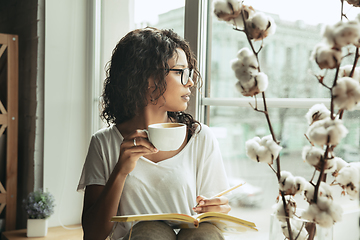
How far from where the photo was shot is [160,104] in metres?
1.32

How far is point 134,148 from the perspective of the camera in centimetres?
108

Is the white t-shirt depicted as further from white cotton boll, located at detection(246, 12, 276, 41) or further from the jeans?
white cotton boll, located at detection(246, 12, 276, 41)

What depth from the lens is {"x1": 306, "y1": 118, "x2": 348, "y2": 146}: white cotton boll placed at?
0.53m

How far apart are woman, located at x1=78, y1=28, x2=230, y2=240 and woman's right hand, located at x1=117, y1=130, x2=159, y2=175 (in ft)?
0.27

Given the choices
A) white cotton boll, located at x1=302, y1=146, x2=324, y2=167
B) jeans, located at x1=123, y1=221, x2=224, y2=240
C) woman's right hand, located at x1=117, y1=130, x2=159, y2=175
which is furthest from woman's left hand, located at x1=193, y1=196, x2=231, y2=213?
white cotton boll, located at x1=302, y1=146, x2=324, y2=167

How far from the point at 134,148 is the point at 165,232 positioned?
0.87 feet

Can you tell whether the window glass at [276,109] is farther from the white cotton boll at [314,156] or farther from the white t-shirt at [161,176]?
the white cotton boll at [314,156]

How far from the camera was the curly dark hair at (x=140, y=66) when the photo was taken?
1.30 meters

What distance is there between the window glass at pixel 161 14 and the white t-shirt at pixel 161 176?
2.57 feet

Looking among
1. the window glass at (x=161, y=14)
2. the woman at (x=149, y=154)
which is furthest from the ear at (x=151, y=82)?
the window glass at (x=161, y=14)

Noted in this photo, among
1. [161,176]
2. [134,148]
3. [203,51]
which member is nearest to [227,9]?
[134,148]

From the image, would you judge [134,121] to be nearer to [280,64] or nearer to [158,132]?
[158,132]

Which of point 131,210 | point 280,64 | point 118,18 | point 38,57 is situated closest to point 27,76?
point 38,57

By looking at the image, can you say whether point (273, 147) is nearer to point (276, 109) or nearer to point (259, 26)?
point (259, 26)
